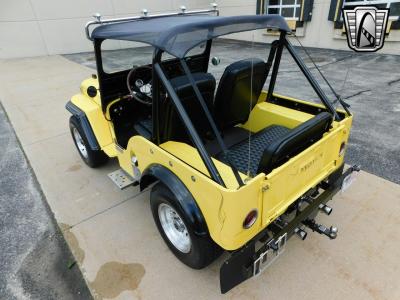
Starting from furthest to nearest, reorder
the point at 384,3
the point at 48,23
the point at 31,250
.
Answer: the point at 48,23 < the point at 384,3 < the point at 31,250

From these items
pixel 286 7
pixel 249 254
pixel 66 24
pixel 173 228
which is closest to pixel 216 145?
pixel 173 228

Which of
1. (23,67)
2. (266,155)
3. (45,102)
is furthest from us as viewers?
(23,67)

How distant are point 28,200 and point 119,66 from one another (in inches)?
73.2

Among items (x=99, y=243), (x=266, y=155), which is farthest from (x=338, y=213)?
(x=99, y=243)

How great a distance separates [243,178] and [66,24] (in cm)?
1316

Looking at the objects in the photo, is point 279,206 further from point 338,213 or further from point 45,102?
point 45,102

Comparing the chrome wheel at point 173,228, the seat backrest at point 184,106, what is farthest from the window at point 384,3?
the chrome wheel at point 173,228

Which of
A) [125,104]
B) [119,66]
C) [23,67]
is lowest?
[23,67]

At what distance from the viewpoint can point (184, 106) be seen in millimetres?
2189

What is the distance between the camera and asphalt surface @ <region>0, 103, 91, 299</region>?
88.7 inches

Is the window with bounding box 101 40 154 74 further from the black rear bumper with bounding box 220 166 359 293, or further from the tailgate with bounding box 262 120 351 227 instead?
the black rear bumper with bounding box 220 166 359 293

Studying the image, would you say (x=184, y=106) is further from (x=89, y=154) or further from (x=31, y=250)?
(x=31, y=250)

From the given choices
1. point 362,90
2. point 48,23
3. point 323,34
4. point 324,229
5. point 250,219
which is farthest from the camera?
point 48,23

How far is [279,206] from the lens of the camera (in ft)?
6.21
